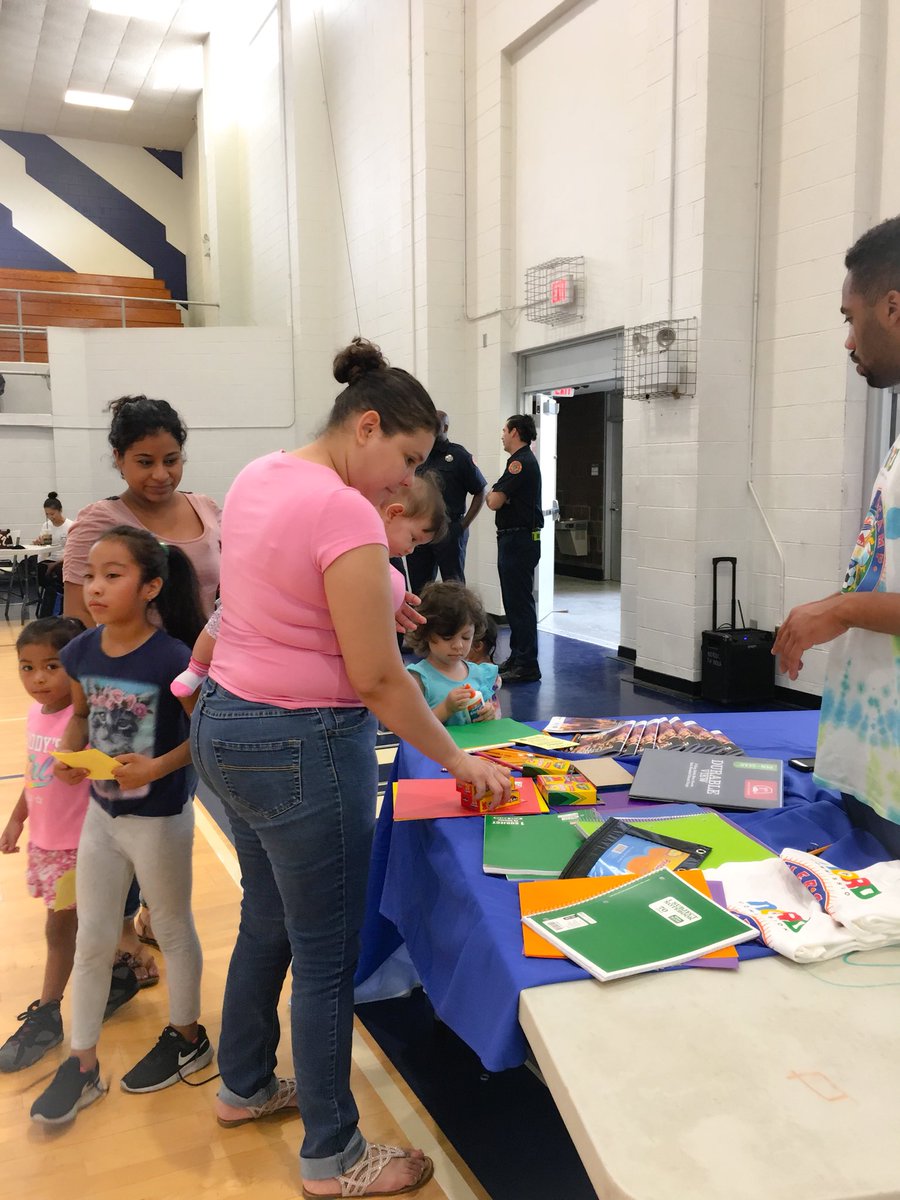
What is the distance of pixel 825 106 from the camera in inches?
174

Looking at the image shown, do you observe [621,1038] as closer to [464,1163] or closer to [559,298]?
[464,1163]

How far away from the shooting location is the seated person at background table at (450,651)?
2.29 metres

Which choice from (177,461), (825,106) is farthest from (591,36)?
(177,461)

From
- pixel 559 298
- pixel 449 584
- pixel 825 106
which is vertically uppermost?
pixel 825 106

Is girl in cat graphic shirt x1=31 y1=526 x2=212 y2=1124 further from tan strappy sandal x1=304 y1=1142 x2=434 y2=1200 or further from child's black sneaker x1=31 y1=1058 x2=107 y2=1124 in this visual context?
tan strappy sandal x1=304 y1=1142 x2=434 y2=1200

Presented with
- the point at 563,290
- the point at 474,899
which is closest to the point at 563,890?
the point at 474,899

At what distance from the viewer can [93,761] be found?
1.74 m

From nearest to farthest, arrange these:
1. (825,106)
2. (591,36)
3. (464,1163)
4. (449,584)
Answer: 1. (464,1163)
2. (449,584)
3. (825,106)
4. (591,36)

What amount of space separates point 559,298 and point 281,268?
4.47 meters

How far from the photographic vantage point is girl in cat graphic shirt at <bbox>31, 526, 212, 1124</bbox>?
5.77 feet

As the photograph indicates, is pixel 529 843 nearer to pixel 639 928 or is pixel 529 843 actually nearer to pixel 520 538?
pixel 639 928

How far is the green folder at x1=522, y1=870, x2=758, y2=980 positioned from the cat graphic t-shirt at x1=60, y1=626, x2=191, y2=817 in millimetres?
887

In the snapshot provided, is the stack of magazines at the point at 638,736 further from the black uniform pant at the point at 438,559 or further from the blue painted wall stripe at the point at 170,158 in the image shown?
the blue painted wall stripe at the point at 170,158

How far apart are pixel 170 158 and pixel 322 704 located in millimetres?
13858
